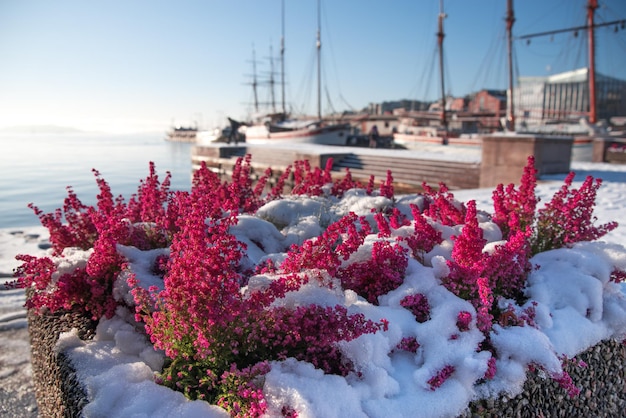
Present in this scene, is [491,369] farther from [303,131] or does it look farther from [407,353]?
[303,131]

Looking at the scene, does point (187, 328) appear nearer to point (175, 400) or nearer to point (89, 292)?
point (175, 400)

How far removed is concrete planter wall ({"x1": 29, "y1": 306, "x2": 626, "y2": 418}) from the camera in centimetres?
235

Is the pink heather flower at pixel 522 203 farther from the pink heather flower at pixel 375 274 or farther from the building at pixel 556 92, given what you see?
the building at pixel 556 92

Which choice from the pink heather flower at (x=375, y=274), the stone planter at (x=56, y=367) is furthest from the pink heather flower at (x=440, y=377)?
the stone planter at (x=56, y=367)

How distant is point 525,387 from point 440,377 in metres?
0.57

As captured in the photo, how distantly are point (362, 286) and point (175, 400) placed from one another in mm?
1408

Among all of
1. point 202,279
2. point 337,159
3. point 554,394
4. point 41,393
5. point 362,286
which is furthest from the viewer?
point 337,159

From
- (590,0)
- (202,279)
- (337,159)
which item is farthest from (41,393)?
(590,0)

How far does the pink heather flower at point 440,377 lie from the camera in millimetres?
2266

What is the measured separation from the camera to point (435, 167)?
1335cm

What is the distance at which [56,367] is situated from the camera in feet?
8.68

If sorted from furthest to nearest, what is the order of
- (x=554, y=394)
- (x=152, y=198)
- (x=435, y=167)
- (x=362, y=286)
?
1. (x=435, y=167)
2. (x=152, y=198)
3. (x=362, y=286)
4. (x=554, y=394)

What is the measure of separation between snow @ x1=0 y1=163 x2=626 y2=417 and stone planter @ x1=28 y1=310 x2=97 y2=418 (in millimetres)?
78

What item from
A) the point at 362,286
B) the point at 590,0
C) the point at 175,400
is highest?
the point at 590,0
